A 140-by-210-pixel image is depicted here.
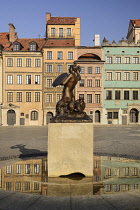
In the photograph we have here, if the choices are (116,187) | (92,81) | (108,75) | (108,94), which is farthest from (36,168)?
(108,75)

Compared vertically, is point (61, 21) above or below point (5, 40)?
above

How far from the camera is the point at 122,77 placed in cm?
4081

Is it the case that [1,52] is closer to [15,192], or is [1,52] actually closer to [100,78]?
[100,78]

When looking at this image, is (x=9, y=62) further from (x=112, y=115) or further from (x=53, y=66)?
(x=112, y=115)

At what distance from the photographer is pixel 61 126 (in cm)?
750

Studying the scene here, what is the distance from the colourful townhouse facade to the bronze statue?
32889mm

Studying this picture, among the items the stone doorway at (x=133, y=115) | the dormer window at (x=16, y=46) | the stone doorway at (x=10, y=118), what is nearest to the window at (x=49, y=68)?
the dormer window at (x=16, y=46)

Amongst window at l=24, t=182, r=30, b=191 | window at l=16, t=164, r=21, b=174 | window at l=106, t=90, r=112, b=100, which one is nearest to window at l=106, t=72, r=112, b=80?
window at l=106, t=90, r=112, b=100

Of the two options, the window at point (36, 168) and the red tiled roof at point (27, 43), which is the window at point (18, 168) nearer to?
the window at point (36, 168)

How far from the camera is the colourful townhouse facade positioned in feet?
133

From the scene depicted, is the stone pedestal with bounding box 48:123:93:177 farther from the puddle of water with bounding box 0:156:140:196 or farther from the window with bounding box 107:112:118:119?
the window with bounding box 107:112:118:119

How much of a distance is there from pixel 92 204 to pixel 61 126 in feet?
9.60

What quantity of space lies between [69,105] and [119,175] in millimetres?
3211

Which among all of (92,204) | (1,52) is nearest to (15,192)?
(92,204)
